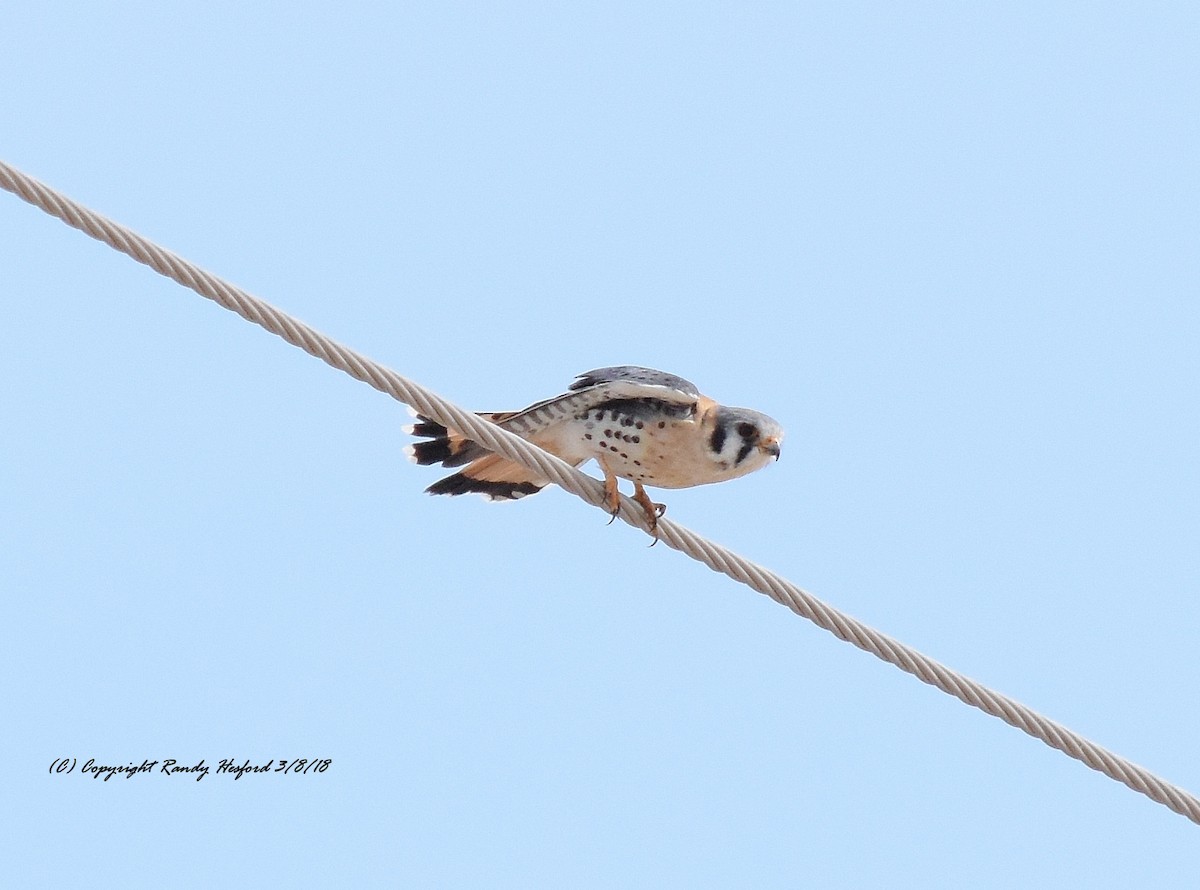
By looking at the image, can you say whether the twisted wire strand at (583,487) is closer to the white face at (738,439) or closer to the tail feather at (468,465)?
the white face at (738,439)

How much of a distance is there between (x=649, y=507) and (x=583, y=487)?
10.8 inches

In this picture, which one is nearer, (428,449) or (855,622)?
(855,622)

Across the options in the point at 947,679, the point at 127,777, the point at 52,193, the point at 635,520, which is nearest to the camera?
the point at 52,193

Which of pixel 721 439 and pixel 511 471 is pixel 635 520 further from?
pixel 511 471

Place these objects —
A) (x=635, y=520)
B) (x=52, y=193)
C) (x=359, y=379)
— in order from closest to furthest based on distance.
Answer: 1. (x=52, y=193)
2. (x=359, y=379)
3. (x=635, y=520)

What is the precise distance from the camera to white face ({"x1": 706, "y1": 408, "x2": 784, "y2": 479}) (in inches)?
235

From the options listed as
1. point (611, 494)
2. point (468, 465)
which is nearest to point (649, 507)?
point (611, 494)

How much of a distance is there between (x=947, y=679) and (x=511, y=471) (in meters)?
2.17

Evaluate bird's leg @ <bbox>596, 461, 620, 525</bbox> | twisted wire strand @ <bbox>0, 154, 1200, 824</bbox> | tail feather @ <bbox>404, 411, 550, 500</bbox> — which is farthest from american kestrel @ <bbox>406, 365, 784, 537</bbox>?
tail feather @ <bbox>404, 411, 550, 500</bbox>

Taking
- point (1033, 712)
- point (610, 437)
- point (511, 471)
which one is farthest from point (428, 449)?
point (1033, 712)

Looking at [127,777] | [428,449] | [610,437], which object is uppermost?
[610,437]

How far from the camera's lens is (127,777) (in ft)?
20.9

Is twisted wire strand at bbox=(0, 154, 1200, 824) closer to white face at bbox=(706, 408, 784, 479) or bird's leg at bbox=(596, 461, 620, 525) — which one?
bird's leg at bbox=(596, 461, 620, 525)

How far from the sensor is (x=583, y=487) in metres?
5.77
